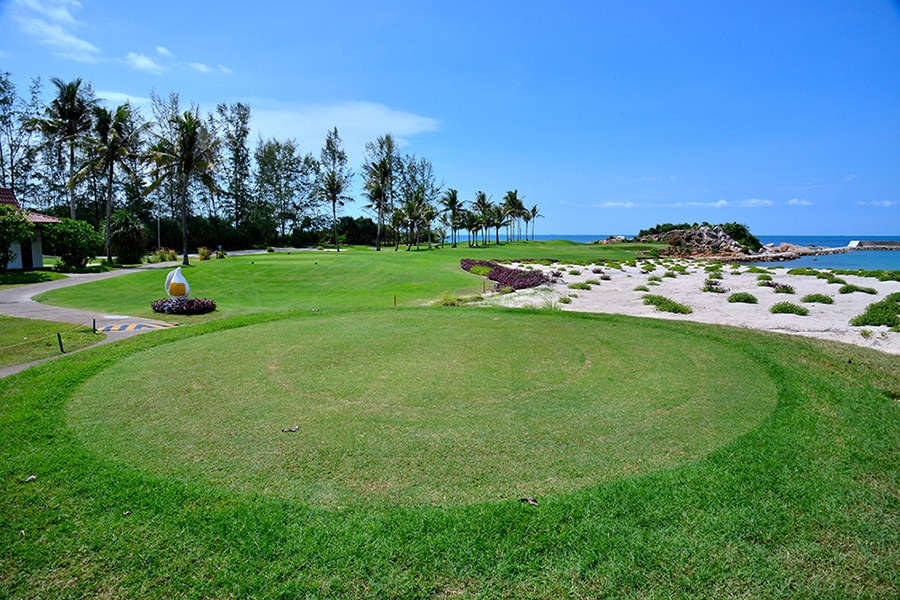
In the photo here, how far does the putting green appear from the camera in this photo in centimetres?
373

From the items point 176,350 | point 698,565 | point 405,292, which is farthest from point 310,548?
point 405,292

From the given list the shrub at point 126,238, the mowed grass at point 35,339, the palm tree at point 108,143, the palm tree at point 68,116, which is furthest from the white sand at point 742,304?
the palm tree at point 68,116

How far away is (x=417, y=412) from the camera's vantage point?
4.97 meters

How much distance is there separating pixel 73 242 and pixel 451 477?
3239 centimetres

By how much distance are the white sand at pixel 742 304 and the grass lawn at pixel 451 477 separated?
12.2ft

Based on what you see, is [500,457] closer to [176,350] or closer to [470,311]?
[176,350]

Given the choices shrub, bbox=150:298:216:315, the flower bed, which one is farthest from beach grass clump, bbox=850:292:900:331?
shrub, bbox=150:298:216:315

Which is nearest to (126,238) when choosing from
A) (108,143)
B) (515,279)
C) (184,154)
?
(108,143)

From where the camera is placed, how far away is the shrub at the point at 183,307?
46.3 ft

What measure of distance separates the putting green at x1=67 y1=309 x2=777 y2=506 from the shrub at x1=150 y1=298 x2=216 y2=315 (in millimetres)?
6596

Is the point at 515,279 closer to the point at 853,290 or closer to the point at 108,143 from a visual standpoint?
the point at 853,290

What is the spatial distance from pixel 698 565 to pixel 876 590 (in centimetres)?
93

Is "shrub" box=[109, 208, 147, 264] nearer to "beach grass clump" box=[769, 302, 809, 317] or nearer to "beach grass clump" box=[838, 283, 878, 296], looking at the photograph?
"beach grass clump" box=[769, 302, 809, 317]

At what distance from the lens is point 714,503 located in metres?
3.39
